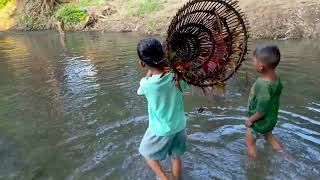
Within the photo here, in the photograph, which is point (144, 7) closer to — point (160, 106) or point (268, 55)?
point (268, 55)

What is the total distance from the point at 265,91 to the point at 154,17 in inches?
499

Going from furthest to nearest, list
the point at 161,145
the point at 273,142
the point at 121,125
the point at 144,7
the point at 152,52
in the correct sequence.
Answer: the point at 144,7, the point at 121,125, the point at 273,142, the point at 161,145, the point at 152,52

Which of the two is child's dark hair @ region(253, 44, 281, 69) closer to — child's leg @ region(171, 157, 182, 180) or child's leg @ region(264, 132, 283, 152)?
child's leg @ region(264, 132, 283, 152)

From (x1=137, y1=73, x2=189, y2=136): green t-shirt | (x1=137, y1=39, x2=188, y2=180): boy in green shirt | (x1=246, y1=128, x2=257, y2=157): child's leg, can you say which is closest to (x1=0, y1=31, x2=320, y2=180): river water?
(x1=246, y1=128, x2=257, y2=157): child's leg

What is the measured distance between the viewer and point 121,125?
18.8 ft

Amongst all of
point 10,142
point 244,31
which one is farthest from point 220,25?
point 10,142

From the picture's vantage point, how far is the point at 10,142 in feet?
17.6

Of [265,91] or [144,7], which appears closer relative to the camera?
[265,91]

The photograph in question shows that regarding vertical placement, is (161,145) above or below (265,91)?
below

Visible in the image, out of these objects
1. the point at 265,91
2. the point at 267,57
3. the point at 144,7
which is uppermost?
the point at 267,57

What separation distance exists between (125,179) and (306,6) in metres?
10.2

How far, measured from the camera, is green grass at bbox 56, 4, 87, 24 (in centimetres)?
1944

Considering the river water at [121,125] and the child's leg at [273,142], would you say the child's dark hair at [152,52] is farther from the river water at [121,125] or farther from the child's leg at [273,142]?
the child's leg at [273,142]

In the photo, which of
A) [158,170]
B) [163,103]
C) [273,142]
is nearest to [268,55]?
[273,142]
